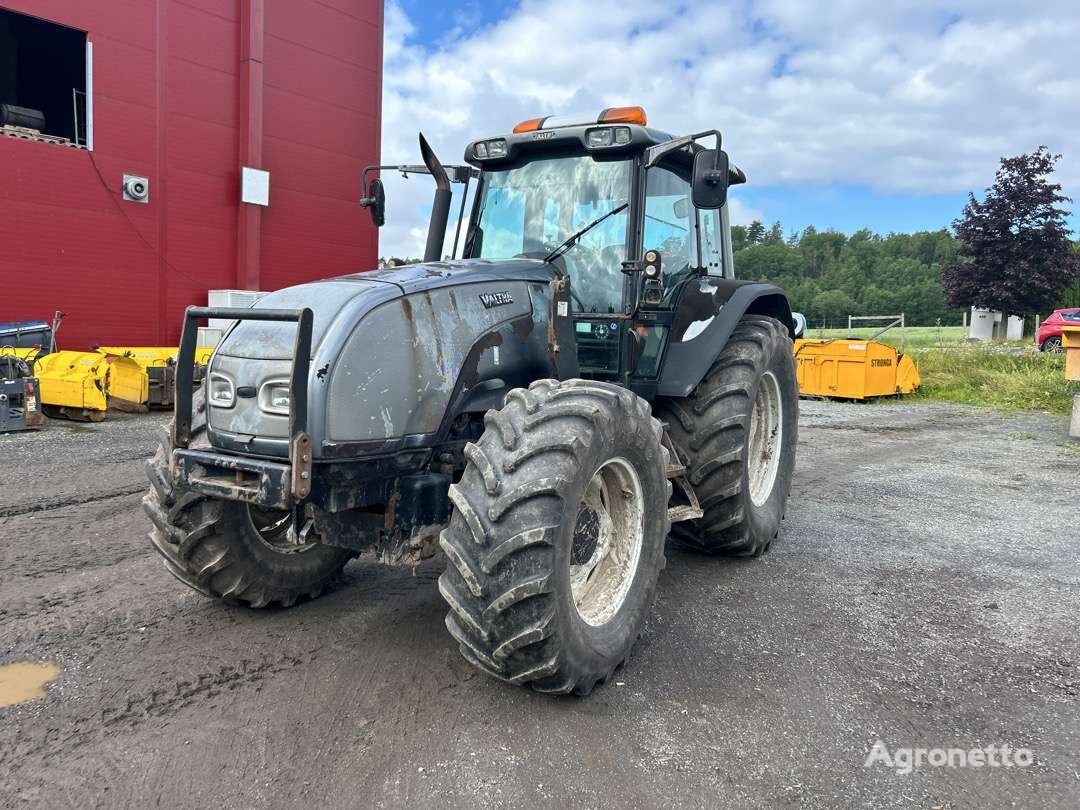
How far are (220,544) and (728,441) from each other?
266 cm

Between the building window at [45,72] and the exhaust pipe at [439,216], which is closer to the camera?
the exhaust pipe at [439,216]

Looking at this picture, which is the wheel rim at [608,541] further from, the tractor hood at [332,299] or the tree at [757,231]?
the tree at [757,231]

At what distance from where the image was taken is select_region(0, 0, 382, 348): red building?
13.5 m

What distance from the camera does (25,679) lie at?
3.23 meters

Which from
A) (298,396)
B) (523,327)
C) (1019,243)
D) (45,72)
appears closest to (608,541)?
(523,327)

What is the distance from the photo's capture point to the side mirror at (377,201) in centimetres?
480

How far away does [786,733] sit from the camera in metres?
2.91

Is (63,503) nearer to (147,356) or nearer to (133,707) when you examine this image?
(133,707)

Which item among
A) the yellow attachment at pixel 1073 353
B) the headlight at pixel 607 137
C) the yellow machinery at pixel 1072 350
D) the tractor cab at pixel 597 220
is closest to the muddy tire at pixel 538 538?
the tractor cab at pixel 597 220

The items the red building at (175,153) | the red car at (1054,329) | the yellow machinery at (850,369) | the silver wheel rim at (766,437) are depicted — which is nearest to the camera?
the silver wheel rim at (766,437)

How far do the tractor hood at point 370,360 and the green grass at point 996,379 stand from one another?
524 inches

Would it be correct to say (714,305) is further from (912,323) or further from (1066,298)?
(912,323)

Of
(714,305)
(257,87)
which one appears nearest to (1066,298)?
(257,87)

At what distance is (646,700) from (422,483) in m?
1.24
